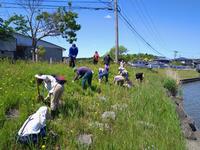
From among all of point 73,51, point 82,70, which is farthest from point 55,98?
point 73,51

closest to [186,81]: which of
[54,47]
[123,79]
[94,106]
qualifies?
[54,47]

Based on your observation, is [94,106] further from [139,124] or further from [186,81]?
[186,81]

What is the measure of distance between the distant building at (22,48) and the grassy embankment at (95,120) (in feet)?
82.8

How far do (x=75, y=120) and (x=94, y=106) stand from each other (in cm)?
171

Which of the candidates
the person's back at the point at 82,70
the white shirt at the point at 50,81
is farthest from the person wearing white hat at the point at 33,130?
the person's back at the point at 82,70

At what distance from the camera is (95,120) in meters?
9.62

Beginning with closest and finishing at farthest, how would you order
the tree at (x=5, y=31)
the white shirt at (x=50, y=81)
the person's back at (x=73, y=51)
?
the white shirt at (x=50, y=81), the person's back at (x=73, y=51), the tree at (x=5, y=31)

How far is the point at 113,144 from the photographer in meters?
7.15

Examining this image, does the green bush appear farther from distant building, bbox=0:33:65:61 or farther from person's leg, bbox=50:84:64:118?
person's leg, bbox=50:84:64:118

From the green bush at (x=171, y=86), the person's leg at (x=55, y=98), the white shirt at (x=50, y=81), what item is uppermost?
the white shirt at (x=50, y=81)

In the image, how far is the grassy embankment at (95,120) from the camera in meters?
7.52

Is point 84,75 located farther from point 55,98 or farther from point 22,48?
point 22,48

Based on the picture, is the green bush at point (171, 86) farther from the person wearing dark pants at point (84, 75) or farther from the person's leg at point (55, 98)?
the person's leg at point (55, 98)

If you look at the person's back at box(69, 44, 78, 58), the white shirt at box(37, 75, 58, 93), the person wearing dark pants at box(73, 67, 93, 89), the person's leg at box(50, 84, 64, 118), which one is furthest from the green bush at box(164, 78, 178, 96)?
the person's leg at box(50, 84, 64, 118)
